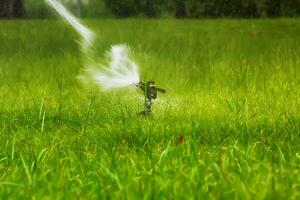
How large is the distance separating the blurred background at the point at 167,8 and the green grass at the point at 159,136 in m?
21.1

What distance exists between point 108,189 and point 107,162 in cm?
59

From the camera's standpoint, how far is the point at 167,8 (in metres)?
35.7

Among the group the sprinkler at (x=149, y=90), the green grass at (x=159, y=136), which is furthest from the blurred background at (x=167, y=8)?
the sprinkler at (x=149, y=90)

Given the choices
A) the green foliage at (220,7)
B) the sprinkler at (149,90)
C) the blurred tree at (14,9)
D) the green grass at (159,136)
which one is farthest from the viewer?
the green foliage at (220,7)

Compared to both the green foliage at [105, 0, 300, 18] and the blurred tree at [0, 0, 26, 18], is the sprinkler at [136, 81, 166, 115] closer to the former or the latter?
the green foliage at [105, 0, 300, 18]

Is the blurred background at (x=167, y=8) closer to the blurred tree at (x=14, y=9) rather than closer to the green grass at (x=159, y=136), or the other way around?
the blurred tree at (x=14, y=9)

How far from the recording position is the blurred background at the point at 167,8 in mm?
28484

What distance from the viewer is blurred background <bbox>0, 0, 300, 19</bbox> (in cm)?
2848

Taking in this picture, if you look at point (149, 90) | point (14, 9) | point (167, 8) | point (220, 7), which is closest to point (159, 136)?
point (149, 90)

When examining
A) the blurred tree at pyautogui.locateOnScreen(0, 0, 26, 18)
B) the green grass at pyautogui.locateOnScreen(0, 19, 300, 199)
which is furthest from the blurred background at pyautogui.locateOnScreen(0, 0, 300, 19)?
the green grass at pyautogui.locateOnScreen(0, 19, 300, 199)

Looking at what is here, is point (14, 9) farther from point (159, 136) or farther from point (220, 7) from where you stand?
point (159, 136)

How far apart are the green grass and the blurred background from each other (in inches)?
832

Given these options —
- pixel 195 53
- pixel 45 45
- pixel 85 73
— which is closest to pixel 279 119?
pixel 85 73

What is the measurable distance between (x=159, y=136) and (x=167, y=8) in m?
32.3
